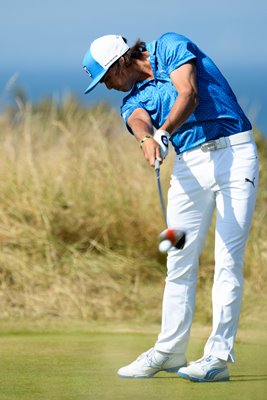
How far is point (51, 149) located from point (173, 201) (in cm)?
534

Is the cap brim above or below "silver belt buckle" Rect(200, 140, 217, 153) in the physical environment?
above

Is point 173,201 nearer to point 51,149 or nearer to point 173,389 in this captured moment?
point 173,389

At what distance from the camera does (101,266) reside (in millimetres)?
9094

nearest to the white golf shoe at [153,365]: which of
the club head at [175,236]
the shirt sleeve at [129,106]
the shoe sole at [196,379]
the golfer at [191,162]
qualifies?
the golfer at [191,162]

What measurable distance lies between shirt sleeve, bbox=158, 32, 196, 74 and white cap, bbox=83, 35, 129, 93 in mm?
211

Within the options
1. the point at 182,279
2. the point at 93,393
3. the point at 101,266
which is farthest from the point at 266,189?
the point at 93,393

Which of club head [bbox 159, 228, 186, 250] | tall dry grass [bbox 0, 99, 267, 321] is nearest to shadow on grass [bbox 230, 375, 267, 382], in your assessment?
club head [bbox 159, 228, 186, 250]

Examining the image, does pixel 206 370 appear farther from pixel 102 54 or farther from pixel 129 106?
pixel 102 54

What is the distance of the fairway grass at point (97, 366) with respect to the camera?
189 inches

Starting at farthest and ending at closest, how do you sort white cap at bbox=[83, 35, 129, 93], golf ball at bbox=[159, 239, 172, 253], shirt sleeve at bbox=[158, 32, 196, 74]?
white cap at bbox=[83, 35, 129, 93] < shirt sleeve at bbox=[158, 32, 196, 74] < golf ball at bbox=[159, 239, 172, 253]

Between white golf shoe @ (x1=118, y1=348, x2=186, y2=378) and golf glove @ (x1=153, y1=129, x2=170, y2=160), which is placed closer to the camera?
golf glove @ (x1=153, y1=129, x2=170, y2=160)

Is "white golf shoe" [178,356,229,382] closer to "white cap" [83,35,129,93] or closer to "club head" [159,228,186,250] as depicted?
"club head" [159,228,186,250]

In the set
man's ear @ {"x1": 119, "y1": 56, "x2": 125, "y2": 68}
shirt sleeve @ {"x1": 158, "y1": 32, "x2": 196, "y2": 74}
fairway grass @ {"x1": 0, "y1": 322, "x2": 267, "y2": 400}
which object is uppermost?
shirt sleeve @ {"x1": 158, "y1": 32, "x2": 196, "y2": 74}

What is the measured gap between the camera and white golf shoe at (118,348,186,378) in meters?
5.27
